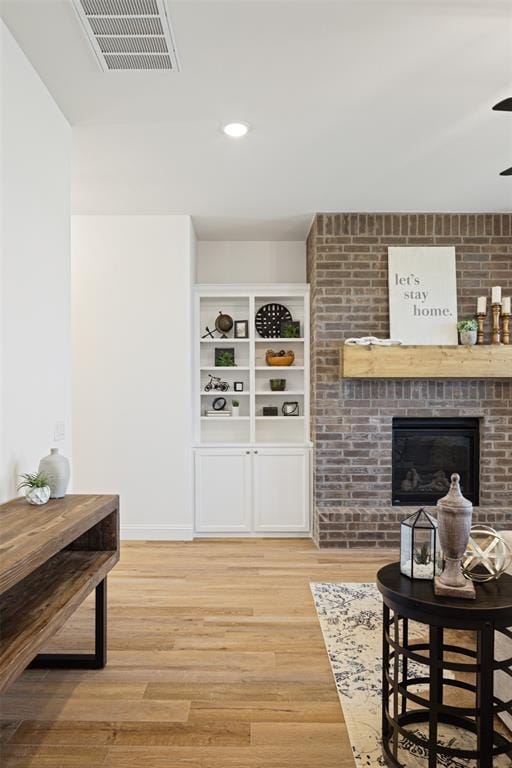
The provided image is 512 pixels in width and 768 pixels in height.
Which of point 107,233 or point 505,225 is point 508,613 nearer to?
point 505,225

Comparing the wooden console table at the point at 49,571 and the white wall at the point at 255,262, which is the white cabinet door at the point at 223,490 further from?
the wooden console table at the point at 49,571

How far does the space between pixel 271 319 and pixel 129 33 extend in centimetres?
311

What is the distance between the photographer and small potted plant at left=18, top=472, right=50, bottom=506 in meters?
2.27

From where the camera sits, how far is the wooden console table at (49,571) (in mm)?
1588

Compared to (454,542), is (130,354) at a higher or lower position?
higher

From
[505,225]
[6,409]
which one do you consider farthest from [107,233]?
[505,225]

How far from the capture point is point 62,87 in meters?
2.60

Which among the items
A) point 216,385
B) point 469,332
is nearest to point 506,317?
point 469,332

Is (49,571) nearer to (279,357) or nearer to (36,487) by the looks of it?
(36,487)

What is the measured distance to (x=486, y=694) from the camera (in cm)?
159

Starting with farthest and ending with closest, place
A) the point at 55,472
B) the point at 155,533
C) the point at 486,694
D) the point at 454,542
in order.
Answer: the point at 155,533 → the point at 55,472 → the point at 454,542 → the point at 486,694

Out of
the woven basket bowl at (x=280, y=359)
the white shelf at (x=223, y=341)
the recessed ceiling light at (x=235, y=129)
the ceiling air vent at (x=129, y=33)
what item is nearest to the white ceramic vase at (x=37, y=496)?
the ceiling air vent at (x=129, y=33)

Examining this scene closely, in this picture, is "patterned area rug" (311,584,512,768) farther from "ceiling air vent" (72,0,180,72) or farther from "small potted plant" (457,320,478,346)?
"ceiling air vent" (72,0,180,72)

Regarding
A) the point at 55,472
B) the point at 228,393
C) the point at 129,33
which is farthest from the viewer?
the point at 228,393
